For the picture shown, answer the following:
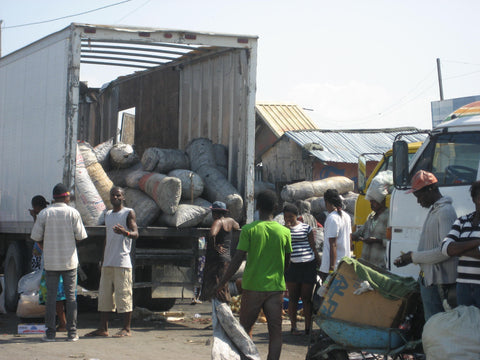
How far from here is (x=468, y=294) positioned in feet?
16.9

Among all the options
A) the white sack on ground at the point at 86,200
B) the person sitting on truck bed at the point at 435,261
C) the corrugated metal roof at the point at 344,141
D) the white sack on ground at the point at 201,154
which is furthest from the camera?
the corrugated metal roof at the point at 344,141

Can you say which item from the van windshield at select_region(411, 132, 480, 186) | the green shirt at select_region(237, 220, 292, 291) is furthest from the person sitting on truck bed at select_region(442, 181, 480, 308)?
the green shirt at select_region(237, 220, 292, 291)

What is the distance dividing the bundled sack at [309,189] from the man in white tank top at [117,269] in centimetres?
842

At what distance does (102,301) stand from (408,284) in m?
3.65

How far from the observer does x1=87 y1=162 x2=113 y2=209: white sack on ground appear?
9.41m

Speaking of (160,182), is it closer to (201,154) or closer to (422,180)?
(201,154)

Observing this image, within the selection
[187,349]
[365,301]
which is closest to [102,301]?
[187,349]

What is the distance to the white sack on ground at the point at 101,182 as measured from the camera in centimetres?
941

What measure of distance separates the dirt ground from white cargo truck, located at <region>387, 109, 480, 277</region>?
1572 mm

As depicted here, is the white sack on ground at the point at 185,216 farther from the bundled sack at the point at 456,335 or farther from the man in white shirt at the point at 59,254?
the bundled sack at the point at 456,335

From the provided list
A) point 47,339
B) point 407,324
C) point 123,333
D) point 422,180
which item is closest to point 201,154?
point 123,333

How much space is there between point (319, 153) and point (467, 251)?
1600 centimetres

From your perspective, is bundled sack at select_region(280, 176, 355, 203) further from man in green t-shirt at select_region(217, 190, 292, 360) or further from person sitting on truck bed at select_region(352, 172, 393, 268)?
man in green t-shirt at select_region(217, 190, 292, 360)

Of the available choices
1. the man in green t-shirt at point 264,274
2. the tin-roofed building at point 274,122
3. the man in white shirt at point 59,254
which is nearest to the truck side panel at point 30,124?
the man in white shirt at point 59,254
